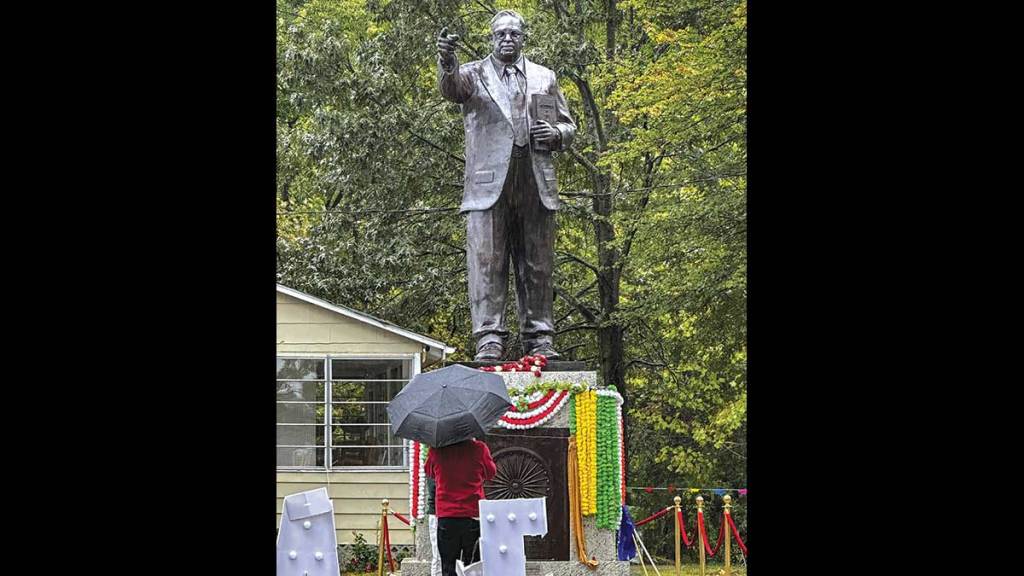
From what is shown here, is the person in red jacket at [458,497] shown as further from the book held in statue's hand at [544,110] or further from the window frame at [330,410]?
the window frame at [330,410]

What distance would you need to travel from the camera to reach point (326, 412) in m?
15.9

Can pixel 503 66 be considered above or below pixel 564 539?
above

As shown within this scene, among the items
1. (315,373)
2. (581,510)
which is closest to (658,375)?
(315,373)

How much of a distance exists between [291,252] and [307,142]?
1.62 meters

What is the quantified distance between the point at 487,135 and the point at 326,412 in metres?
7.13

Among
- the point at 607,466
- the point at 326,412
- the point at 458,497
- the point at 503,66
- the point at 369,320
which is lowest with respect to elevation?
the point at 458,497

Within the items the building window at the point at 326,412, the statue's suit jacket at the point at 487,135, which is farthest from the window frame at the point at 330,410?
the statue's suit jacket at the point at 487,135

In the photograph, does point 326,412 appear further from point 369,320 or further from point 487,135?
point 487,135

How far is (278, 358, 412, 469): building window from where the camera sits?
16.1 metres

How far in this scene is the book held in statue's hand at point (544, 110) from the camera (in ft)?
31.3

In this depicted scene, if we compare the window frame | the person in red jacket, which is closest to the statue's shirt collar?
the person in red jacket

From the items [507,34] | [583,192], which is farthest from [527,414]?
[583,192]

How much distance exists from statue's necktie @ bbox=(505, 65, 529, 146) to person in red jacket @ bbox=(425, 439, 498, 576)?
2.72 metres

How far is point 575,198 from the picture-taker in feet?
63.1
